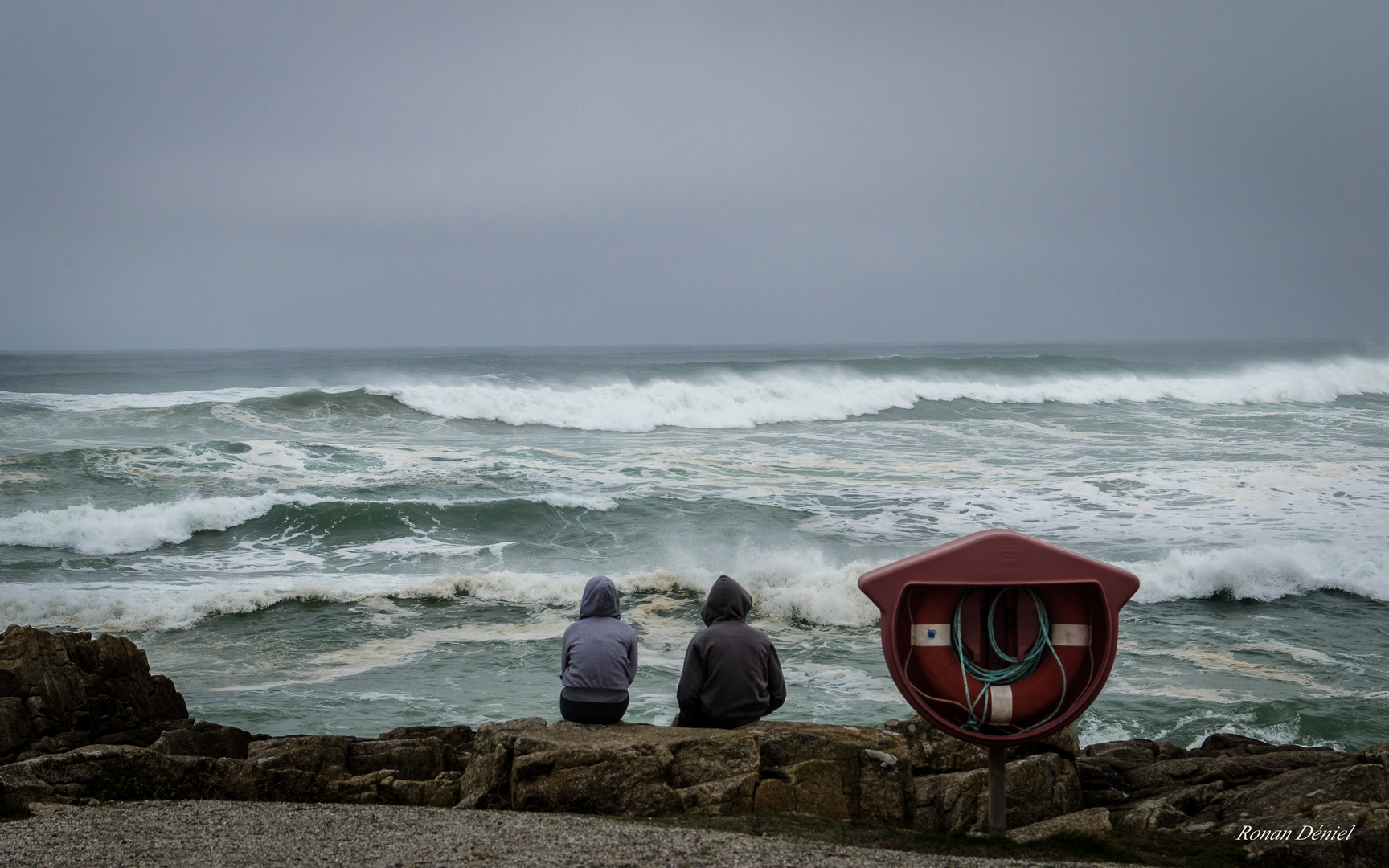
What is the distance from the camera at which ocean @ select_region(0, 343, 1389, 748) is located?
307 inches

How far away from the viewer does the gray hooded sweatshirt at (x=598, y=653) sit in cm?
499

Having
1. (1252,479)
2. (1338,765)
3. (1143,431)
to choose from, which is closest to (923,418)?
(1143,431)

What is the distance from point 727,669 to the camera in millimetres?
4848

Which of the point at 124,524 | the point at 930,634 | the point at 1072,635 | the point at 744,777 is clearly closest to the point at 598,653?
the point at 744,777

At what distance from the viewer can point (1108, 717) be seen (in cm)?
701

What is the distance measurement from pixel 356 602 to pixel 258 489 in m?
6.79

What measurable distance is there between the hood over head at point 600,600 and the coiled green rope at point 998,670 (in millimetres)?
2002

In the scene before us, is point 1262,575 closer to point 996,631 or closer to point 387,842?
point 996,631

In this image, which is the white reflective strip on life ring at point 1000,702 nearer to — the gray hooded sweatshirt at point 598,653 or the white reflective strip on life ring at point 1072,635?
the white reflective strip on life ring at point 1072,635

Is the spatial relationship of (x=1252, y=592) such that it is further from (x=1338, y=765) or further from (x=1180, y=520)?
(x=1338, y=765)

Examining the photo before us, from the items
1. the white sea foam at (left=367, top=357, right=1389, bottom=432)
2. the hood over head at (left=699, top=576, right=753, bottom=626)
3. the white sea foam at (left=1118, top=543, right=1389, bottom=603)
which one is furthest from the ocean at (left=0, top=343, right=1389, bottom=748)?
the hood over head at (left=699, top=576, right=753, bottom=626)

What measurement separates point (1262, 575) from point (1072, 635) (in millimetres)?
8438
